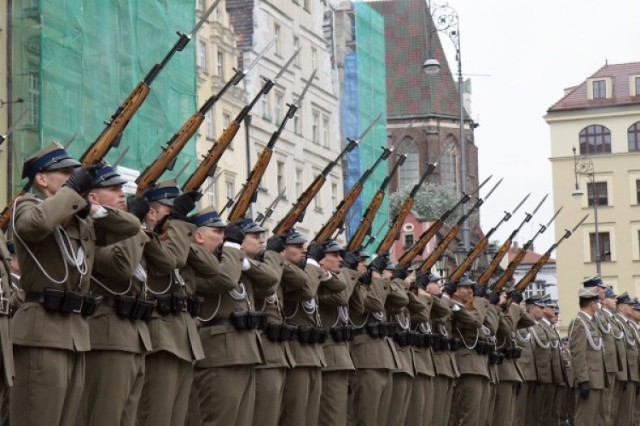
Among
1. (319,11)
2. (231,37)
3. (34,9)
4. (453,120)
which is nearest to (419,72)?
(453,120)

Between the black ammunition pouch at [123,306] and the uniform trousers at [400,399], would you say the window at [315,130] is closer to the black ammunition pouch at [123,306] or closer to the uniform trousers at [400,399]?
the uniform trousers at [400,399]

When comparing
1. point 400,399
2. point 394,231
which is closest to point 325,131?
point 394,231

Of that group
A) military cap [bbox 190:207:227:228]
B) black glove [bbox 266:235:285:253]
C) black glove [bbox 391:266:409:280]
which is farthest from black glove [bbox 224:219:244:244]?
black glove [bbox 391:266:409:280]

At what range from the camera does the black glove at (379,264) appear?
1341 centimetres

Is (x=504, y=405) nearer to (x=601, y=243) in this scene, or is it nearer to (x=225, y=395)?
(x=225, y=395)

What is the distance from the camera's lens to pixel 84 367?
327 inches

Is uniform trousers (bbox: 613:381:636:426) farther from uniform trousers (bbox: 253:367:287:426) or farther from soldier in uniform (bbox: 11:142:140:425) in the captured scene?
soldier in uniform (bbox: 11:142:140:425)

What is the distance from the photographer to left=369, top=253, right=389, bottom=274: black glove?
1341 cm

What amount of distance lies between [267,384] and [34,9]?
17.3m

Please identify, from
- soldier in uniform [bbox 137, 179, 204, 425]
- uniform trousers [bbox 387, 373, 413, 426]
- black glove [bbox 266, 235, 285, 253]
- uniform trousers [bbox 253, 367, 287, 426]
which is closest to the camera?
soldier in uniform [bbox 137, 179, 204, 425]

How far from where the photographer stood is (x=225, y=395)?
10195mm

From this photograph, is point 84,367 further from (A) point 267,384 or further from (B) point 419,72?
(B) point 419,72

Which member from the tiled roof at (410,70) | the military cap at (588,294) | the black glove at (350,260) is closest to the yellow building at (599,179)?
the tiled roof at (410,70)

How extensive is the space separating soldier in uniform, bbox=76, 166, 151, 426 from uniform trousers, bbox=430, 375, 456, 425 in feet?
23.1
